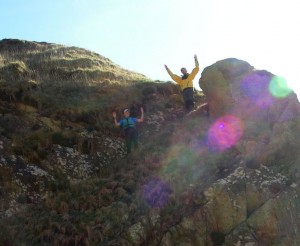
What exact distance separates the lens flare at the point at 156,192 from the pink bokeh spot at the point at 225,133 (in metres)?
2.67

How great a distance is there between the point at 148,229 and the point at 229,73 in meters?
9.02

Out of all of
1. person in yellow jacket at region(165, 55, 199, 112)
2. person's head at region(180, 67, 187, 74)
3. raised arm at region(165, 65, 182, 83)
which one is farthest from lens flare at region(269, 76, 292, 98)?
raised arm at region(165, 65, 182, 83)

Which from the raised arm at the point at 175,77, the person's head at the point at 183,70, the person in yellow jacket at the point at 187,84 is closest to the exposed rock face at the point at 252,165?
the person in yellow jacket at the point at 187,84

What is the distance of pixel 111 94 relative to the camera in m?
21.8

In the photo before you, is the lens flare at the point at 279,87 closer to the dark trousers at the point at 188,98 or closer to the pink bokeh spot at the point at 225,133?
the pink bokeh spot at the point at 225,133

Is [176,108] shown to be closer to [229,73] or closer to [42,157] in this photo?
[229,73]

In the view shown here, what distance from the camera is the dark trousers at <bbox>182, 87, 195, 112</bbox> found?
69.1 ft

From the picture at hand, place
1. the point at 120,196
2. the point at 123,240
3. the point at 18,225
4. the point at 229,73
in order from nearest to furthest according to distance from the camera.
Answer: the point at 123,240 → the point at 18,225 → the point at 120,196 → the point at 229,73

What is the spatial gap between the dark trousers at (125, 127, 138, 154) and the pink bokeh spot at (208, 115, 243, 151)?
2.93 m

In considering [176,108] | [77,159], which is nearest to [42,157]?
[77,159]

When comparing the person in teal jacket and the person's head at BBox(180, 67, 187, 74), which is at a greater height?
the person's head at BBox(180, 67, 187, 74)

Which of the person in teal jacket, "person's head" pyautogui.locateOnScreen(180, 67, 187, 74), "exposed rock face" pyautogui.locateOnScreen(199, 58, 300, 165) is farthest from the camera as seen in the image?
"person's head" pyautogui.locateOnScreen(180, 67, 187, 74)

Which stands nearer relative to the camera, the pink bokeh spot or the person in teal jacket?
the pink bokeh spot

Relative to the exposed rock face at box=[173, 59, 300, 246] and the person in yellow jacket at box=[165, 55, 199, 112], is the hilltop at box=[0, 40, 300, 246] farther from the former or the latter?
the person in yellow jacket at box=[165, 55, 199, 112]
